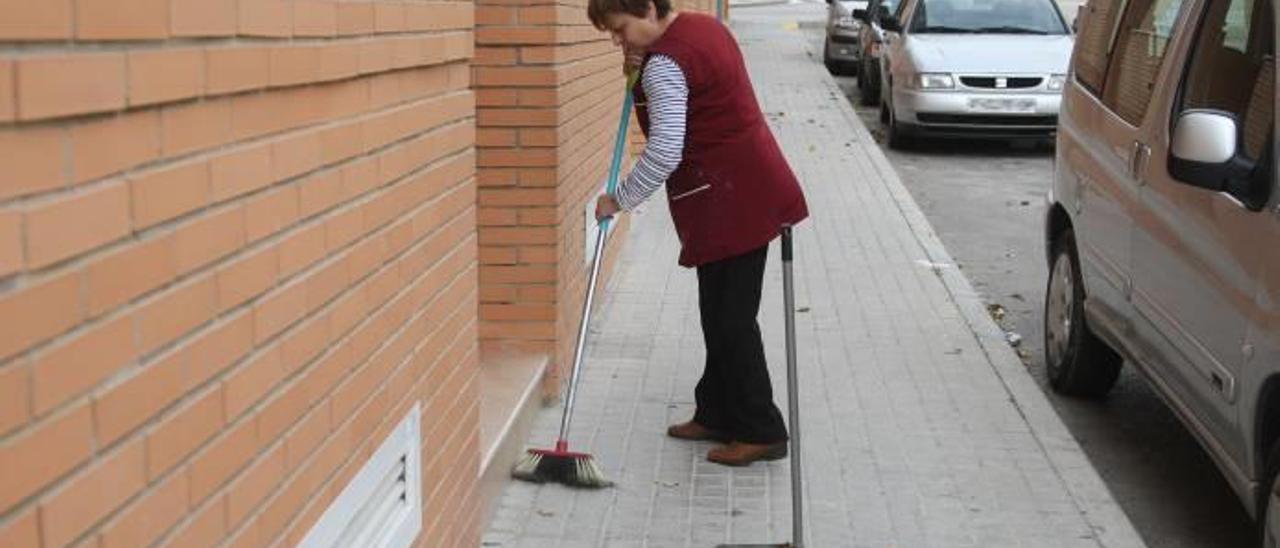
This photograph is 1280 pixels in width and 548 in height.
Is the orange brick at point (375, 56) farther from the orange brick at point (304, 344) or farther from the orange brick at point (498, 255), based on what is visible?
the orange brick at point (498, 255)

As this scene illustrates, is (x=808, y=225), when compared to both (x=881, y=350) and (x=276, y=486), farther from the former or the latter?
(x=276, y=486)

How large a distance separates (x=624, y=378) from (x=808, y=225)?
4317mm

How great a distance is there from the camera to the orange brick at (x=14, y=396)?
152 cm

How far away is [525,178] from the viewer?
561 centimetres

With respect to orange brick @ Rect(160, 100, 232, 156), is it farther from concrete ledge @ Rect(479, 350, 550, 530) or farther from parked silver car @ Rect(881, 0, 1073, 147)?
parked silver car @ Rect(881, 0, 1073, 147)

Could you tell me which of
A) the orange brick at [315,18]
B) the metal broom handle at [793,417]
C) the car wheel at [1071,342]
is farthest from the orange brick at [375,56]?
the car wheel at [1071,342]

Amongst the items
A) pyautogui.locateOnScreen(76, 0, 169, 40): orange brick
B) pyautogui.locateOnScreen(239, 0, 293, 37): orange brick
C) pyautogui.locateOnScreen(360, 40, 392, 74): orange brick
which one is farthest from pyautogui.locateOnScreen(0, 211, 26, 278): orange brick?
pyautogui.locateOnScreen(360, 40, 392, 74): orange brick

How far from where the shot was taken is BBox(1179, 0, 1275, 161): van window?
15.1ft

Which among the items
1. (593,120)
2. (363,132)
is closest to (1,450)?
(363,132)

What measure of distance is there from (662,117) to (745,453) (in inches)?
51.7

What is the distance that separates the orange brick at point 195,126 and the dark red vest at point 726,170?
9.52 ft

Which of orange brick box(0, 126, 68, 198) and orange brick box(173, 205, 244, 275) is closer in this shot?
orange brick box(0, 126, 68, 198)

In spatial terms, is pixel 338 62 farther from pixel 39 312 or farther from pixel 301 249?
pixel 39 312

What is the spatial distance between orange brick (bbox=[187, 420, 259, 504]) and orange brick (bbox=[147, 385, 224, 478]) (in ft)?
0.09
